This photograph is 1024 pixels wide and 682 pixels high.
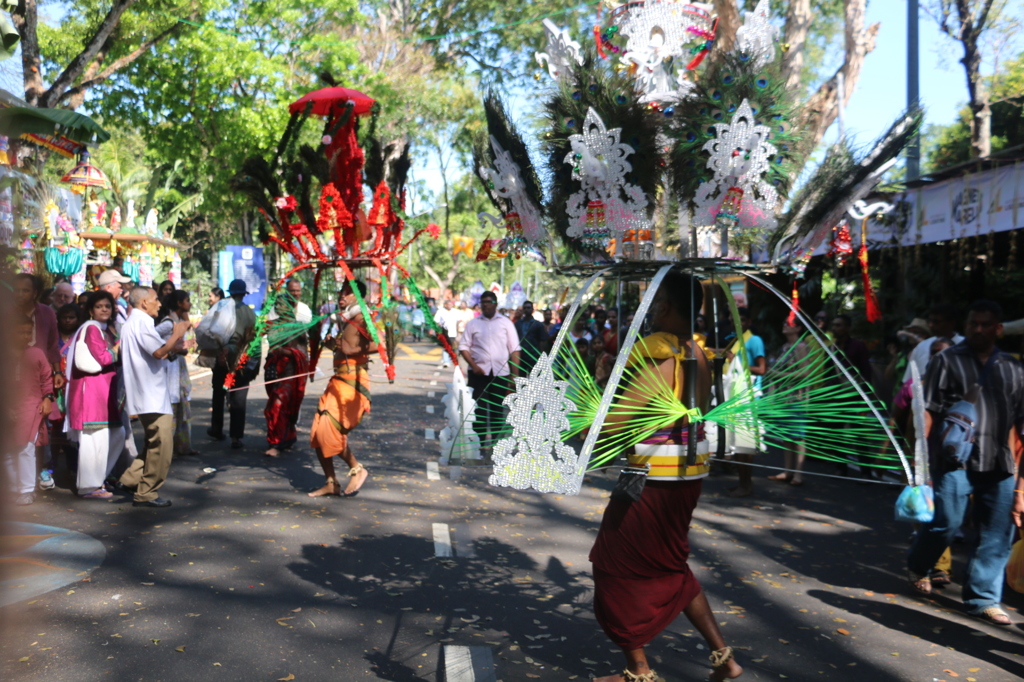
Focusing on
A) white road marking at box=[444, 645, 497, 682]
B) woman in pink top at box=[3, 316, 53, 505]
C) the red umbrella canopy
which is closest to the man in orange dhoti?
the red umbrella canopy

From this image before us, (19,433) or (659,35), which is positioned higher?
(659,35)

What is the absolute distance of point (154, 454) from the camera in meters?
6.84

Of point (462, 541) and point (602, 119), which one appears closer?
point (602, 119)

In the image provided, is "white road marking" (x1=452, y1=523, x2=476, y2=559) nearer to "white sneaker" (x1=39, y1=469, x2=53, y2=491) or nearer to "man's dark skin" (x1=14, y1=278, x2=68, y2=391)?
"white sneaker" (x1=39, y1=469, x2=53, y2=491)

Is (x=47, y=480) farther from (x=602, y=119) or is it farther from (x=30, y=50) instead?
(x=30, y=50)

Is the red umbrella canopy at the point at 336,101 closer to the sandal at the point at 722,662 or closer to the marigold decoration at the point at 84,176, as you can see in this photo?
the sandal at the point at 722,662

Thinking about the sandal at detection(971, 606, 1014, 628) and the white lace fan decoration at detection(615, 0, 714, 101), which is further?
the sandal at detection(971, 606, 1014, 628)

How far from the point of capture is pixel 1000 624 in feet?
Answer: 16.1

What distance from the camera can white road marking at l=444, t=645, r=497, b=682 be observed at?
13.0 ft

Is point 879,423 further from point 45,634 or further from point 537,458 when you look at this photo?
point 45,634

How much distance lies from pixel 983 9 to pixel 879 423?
10.9 meters

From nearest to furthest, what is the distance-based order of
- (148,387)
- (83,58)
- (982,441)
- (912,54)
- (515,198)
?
(515,198) < (982,441) < (148,387) < (83,58) < (912,54)

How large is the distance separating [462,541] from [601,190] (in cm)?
337

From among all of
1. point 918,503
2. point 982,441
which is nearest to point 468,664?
Answer: point 918,503
